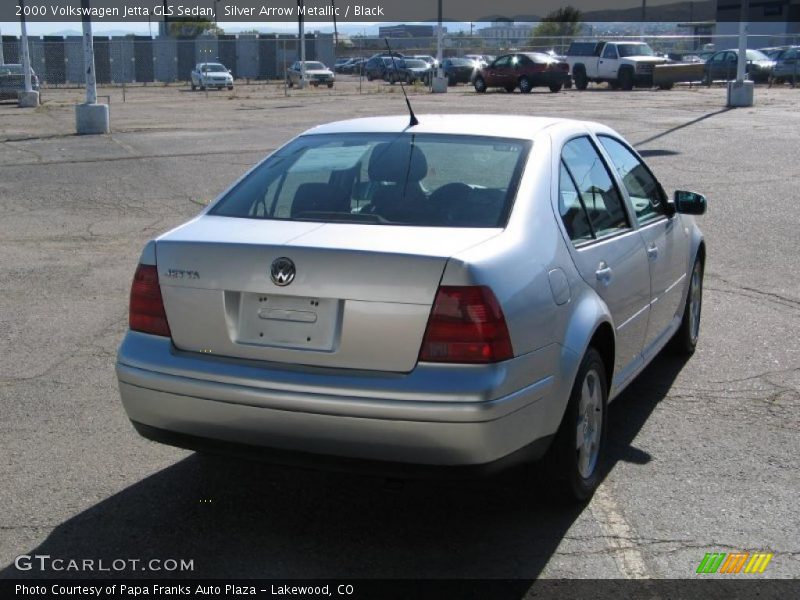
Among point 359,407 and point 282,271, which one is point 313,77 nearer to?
point 282,271

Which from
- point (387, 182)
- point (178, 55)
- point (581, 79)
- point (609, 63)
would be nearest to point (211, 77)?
point (178, 55)

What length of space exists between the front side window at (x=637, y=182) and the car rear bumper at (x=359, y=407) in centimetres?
188

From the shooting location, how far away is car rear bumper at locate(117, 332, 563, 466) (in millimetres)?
3717

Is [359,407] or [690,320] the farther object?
[690,320]

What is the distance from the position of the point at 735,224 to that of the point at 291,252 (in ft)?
28.1

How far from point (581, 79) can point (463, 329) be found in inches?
1638

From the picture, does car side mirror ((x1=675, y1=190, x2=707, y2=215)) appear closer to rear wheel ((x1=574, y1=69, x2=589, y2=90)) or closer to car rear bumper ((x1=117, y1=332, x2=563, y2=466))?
car rear bumper ((x1=117, y1=332, x2=563, y2=466))

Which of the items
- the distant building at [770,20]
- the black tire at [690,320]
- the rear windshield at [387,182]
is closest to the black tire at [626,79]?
the distant building at [770,20]

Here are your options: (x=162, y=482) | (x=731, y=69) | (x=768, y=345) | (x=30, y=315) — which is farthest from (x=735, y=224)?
(x=731, y=69)

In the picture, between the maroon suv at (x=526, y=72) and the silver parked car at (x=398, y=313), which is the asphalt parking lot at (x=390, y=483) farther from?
the maroon suv at (x=526, y=72)

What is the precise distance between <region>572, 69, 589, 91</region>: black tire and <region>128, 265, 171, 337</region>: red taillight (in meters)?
41.0

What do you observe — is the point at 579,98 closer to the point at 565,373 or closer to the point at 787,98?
the point at 787,98

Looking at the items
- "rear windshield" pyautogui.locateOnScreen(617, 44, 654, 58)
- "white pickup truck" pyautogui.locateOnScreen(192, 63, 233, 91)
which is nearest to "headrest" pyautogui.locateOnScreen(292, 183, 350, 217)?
"rear windshield" pyautogui.locateOnScreen(617, 44, 654, 58)

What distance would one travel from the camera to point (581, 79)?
43.7 metres
